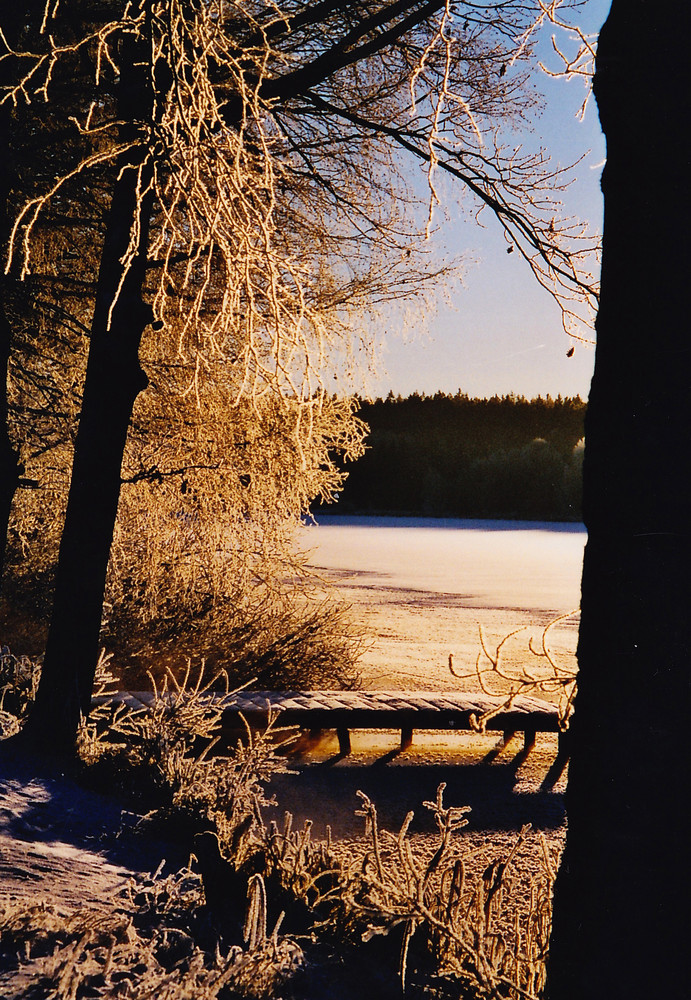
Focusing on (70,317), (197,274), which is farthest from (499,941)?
(197,274)

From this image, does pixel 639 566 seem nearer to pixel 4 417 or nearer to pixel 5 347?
pixel 4 417

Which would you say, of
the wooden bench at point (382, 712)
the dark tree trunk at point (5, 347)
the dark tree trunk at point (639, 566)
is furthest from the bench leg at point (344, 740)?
the dark tree trunk at point (639, 566)

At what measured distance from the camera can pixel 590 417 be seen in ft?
7.25

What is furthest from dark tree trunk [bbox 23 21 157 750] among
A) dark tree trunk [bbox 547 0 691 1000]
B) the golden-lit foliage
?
dark tree trunk [bbox 547 0 691 1000]

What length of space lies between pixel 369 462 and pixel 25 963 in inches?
2195

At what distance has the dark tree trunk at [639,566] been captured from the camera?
2.01 metres

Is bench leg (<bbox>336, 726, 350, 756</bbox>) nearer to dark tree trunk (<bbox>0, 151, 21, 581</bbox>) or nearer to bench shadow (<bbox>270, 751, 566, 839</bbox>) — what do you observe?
bench shadow (<bbox>270, 751, 566, 839</bbox>)

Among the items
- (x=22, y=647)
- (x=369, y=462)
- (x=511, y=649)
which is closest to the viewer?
(x=22, y=647)

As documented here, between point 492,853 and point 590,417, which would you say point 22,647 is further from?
point 590,417

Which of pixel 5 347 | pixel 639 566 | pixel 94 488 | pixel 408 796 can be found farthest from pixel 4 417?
pixel 639 566

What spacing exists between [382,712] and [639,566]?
524 cm

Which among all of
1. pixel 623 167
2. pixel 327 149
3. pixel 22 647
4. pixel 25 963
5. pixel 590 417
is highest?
pixel 327 149

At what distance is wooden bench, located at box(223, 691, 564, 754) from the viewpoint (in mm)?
6793

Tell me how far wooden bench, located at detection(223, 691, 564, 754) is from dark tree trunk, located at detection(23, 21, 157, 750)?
1.76 m
